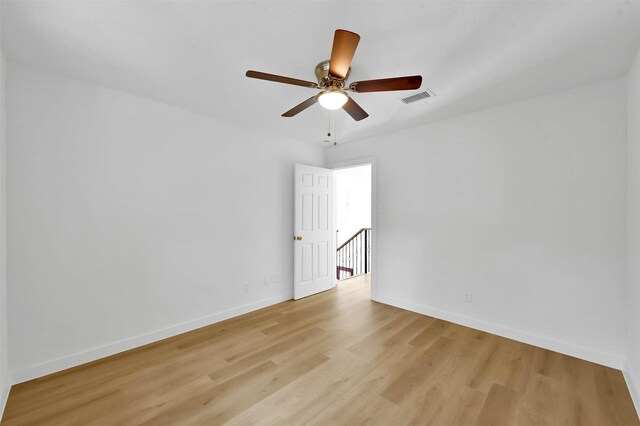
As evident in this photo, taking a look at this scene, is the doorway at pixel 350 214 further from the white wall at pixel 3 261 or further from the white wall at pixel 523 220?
the white wall at pixel 3 261

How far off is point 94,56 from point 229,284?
2.60 m

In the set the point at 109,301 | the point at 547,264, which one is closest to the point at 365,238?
the point at 547,264

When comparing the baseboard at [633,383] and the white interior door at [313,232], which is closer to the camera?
the baseboard at [633,383]

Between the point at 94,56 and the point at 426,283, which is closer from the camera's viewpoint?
the point at 94,56

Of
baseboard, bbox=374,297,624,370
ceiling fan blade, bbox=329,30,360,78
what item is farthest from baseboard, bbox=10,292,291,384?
ceiling fan blade, bbox=329,30,360,78

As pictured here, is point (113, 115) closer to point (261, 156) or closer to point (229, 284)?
point (261, 156)

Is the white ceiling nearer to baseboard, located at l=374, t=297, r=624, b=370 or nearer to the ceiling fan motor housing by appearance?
the ceiling fan motor housing

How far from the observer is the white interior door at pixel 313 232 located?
163 inches

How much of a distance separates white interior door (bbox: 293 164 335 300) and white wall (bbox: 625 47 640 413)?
3380 millimetres

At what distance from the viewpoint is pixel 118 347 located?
2.59 meters

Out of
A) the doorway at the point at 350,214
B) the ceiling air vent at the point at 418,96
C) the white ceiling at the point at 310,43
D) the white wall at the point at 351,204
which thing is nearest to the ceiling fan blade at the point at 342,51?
the white ceiling at the point at 310,43

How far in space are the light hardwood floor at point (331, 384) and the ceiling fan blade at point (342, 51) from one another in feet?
7.37

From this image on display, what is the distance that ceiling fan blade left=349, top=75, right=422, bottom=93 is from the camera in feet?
5.71

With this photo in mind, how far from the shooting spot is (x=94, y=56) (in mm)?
2045
